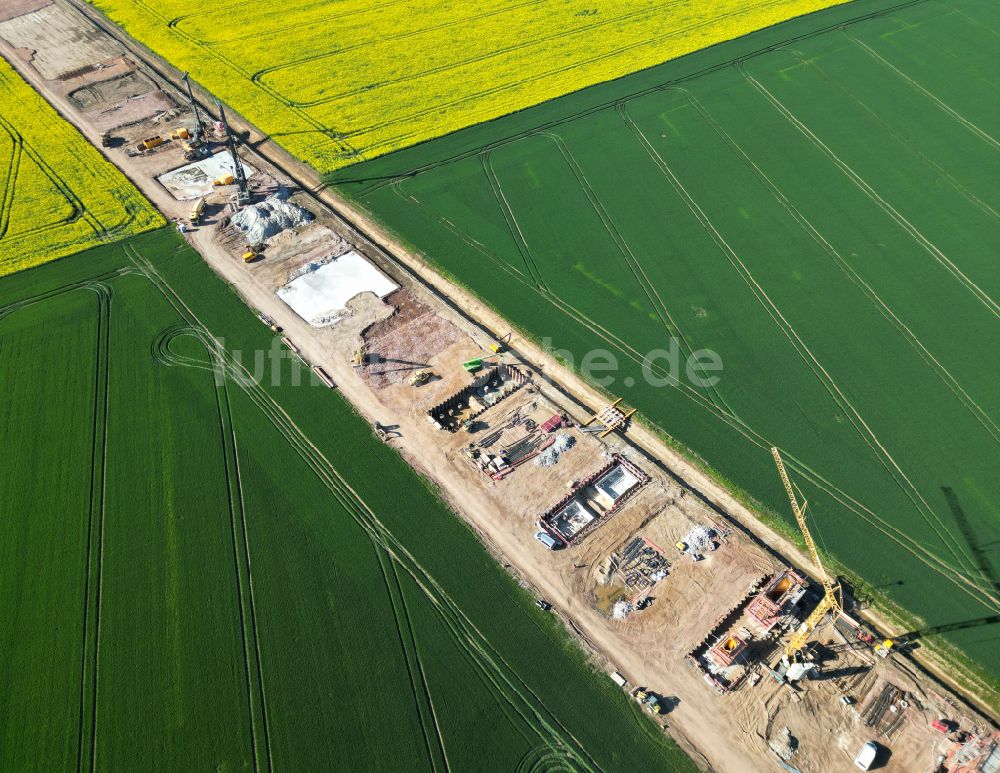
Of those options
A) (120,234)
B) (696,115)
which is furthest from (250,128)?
(696,115)

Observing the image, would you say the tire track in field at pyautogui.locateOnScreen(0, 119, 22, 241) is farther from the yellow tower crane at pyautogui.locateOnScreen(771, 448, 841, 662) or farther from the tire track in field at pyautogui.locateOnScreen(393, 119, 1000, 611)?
the yellow tower crane at pyautogui.locateOnScreen(771, 448, 841, 662)

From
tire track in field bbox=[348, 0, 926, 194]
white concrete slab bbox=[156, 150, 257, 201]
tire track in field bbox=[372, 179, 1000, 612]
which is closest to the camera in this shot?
tire track in field bbox=[372, 179, 1000, 612]

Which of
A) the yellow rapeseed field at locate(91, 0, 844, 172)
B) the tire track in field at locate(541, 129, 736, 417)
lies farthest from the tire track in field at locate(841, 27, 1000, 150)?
the tire track in field at locate(541, 129, 736, 417)

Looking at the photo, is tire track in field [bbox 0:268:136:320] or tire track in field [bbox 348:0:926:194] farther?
tire track in field [bbox 348:0:926:194]

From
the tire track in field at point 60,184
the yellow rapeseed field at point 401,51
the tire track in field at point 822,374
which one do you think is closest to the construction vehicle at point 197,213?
the tire track in field at point 60,184

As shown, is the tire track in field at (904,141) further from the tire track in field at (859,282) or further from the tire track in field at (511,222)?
the tire track in field at (511,222)

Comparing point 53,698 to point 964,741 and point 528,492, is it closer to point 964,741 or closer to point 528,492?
point 528,492

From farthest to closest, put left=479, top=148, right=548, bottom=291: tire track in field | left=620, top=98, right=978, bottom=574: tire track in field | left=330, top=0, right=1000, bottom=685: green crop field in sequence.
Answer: left=479, top=148, right=548, bottom=291: tire track in field
left=330, top=0, right=1000, bottom=685: green crop field
left=620, top=98, right=978, bottom=574: tire track in field
